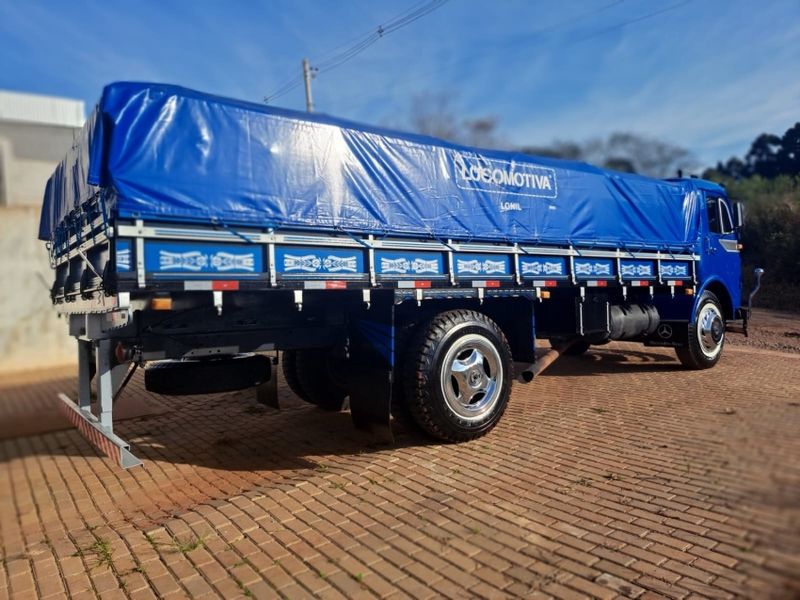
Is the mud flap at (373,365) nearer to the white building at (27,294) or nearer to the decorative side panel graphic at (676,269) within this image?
the white building at (27,294)

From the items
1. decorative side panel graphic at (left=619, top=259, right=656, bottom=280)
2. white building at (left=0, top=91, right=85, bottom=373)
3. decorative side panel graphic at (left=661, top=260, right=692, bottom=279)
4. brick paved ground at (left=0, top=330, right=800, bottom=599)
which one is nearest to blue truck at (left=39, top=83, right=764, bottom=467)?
decorative side panel graphic at (left=619, top=259, right=656, bottom=280)

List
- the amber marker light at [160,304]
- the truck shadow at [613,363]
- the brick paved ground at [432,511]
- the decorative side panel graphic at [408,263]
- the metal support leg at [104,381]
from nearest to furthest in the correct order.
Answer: the brick paved ground at [432,511], the amber marker light at [160,304], the metal support leg at [104,381], the decorative side panel graphic at [408,263], the truck shadow at [613,363]

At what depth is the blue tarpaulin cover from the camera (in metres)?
3.48

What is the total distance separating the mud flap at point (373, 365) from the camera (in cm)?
458

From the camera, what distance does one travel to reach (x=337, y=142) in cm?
438

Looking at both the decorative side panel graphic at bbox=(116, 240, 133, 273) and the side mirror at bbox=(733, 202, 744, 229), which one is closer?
the decorative side panel graphic at bbox=(116, 240, 133, 273)

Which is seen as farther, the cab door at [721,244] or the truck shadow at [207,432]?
the cab door at [721,244]

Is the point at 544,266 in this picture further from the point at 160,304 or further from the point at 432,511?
the point at 160,304

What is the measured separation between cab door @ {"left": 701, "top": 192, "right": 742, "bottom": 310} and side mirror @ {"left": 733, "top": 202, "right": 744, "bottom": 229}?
0.06m

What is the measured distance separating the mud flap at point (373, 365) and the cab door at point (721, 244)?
20.4ft

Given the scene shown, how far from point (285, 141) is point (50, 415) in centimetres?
520

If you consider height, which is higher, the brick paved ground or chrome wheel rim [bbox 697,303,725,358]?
chrome wheel rim [bbox 697,303,725,358]

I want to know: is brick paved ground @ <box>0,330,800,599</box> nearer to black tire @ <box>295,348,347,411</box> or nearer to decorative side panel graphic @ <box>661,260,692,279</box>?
black tire @ <box>295,348,347,411</box>

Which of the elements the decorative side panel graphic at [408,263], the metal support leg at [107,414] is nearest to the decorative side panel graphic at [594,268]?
the decorative side panel graphic at [408,263]
